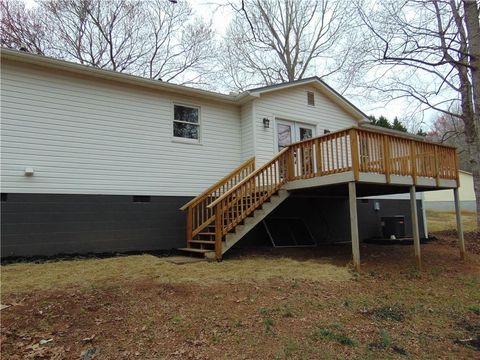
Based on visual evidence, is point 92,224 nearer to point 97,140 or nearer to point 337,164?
point 97,140

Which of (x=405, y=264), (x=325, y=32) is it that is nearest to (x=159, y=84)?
(x=405, y=264)

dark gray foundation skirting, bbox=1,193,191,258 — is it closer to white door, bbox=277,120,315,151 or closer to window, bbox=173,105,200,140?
window, bbox=173,105,200,140

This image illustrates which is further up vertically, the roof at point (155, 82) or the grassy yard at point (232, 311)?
the roof at point (155, 82)

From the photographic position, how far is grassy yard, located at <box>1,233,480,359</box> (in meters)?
3.64

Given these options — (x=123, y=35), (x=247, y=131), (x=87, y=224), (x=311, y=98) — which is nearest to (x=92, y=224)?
(x=87, y=224)

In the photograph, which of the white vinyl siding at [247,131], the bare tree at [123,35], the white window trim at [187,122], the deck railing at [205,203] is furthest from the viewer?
the bare tree at [123,35]

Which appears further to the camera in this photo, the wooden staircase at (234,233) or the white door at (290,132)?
the white door at (290,132)

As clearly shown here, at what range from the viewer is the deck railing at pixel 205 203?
28.3 feet

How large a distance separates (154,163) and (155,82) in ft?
6.74

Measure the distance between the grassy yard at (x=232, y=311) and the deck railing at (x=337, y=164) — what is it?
1.35 metres

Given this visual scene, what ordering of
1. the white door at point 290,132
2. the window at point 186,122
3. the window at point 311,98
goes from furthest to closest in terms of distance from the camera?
the window at point 311,98 → the white door at point 290,132 → the window at point 186,122

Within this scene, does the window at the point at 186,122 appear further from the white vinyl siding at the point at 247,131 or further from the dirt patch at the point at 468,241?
the dirt patch at the point at 468,241

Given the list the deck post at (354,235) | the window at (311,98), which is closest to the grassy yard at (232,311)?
the deck post at (354,235)

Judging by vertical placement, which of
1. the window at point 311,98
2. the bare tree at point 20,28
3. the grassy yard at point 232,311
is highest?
the bare tree at point 20,28
